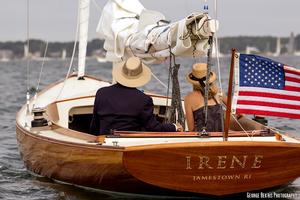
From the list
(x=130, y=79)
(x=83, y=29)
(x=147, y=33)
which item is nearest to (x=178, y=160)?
(x=130, y=79)

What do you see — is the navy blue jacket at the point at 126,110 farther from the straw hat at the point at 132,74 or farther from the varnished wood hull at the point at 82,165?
the varnished wood hull at the point at 82,165

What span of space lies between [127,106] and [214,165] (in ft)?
4.17

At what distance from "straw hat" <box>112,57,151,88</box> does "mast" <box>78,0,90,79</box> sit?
4.22m

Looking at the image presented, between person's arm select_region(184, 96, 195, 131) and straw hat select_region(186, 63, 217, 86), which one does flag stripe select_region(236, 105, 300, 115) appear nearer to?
straw hat select_region(186, 63, 217, 86)

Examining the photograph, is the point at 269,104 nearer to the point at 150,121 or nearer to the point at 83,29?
the point at 150,121

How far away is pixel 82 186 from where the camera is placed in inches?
381

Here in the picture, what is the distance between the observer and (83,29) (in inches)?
539

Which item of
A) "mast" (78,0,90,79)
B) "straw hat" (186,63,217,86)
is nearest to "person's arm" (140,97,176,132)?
"straw hat" (186,63,217,86)

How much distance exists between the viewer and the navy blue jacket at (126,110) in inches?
356

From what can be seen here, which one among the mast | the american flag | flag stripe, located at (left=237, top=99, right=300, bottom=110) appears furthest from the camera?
the mast

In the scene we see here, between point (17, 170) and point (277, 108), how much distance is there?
4759 mm

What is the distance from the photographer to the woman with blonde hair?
9.26m

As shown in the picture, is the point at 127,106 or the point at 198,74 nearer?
the point at 127,106

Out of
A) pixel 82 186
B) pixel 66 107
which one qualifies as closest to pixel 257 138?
pixel 82 186
